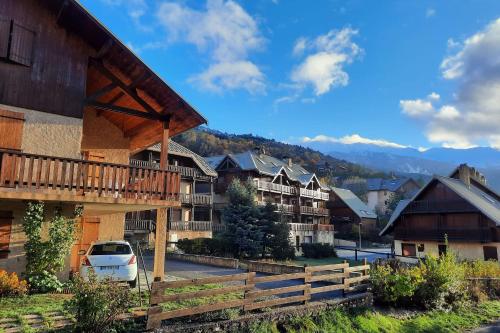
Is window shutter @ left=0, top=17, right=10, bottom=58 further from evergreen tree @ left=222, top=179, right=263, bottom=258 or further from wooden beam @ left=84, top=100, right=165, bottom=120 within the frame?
evergreen tree @ left=222, top=179, right=263, bottom=258

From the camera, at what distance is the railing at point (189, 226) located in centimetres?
3892

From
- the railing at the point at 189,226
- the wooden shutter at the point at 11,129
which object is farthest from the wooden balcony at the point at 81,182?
the railing at the point at 189,226

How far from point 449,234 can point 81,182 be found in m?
33.8

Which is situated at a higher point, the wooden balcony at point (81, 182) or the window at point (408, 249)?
the wooden balcony at point (81, 182)

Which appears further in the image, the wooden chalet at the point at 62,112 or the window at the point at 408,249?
the window at the point at 408,249

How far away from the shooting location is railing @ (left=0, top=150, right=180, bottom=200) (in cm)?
1053

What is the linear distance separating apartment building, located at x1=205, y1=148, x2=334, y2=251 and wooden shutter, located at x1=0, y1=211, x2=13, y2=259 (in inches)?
1307

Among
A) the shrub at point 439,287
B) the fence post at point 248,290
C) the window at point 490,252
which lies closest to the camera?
the fence post at point 248,290

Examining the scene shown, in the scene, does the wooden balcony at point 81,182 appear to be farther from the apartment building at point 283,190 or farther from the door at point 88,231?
the apartment building at point 283,190

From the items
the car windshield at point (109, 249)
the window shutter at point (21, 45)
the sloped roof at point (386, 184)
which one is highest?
the sloped roof at point (386, 184)

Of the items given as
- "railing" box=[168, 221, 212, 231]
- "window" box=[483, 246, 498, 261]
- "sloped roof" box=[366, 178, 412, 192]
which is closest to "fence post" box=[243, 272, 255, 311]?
"railing" box=[168, 221, 212, 231]

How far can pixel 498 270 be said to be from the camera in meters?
20.5

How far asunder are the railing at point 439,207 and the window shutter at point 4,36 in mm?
35314

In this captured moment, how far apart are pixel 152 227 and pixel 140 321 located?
27.7 metres
